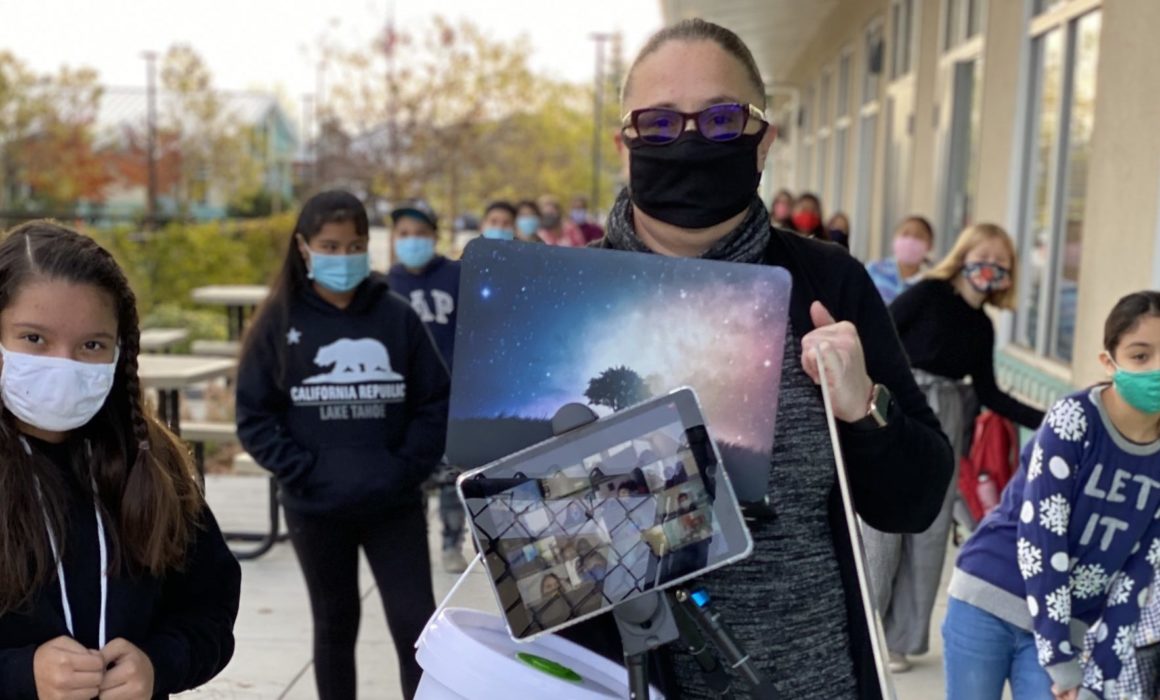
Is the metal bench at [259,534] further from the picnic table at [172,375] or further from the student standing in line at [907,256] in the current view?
the student standing in line at [907,256]

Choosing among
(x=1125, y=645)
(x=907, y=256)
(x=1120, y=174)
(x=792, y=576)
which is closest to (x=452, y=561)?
(x=907, y=256)

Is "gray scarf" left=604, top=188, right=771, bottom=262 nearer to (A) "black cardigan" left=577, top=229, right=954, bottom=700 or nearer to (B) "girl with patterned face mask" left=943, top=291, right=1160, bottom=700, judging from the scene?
(A) "black cardigan" left=577, top=229, right=954, bottom=700

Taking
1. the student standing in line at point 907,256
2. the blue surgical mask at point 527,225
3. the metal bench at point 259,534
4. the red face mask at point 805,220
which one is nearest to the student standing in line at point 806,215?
the red face mask at point 805,220

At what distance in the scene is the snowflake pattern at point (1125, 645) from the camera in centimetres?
290

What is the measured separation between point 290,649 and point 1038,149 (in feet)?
16.7

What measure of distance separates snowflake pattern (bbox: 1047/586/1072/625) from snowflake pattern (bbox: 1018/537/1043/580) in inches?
2.5

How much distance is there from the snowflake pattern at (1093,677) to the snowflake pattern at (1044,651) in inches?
3.6

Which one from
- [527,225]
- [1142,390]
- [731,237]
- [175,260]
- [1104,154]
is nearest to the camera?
[731,237]

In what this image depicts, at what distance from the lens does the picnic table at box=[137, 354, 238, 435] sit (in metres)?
6.43

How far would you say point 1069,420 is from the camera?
299 cm

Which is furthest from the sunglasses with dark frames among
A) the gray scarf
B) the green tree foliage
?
the green tree foliage

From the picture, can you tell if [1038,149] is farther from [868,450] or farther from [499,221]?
[868,450]

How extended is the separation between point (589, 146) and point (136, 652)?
41.5 m

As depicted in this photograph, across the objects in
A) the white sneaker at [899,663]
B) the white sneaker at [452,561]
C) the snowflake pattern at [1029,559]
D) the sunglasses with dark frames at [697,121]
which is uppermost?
the sunglasses with dark frames at [697,121]
